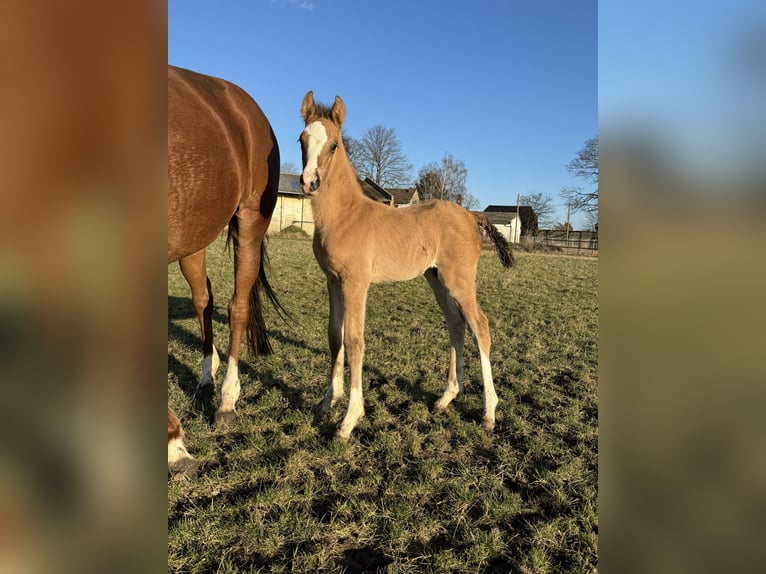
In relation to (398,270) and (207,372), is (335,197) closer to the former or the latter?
(398,270)

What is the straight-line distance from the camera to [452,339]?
3.81m

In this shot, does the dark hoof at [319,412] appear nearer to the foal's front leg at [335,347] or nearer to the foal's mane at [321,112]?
the foal's front leg at [335,347]

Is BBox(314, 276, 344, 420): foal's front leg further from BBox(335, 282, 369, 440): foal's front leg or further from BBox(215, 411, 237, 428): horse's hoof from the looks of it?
BBox(215, 411, 237, 428): horse's hoof

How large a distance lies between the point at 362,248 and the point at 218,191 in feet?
3.34

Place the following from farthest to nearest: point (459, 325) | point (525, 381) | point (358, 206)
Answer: point (525, 381) → point (459, 325) → point (358, 206)

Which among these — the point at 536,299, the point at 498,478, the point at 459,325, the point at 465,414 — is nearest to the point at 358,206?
the point at 459,325
